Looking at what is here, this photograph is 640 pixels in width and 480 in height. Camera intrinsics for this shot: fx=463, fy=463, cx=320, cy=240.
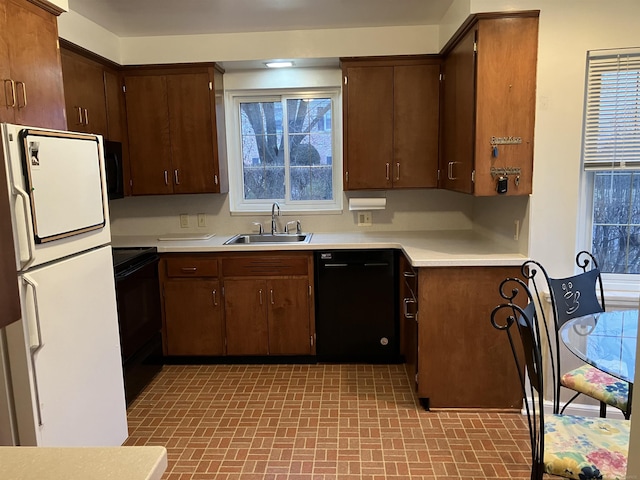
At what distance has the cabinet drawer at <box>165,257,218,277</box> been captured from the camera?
341 centimetres

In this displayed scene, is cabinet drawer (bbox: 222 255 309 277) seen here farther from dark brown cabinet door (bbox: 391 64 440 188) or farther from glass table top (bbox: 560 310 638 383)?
glass table top (bbox: 560 310 638 383)

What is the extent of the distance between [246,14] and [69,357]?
2.36m

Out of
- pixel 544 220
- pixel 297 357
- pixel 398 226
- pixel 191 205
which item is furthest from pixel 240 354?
pixel 544 220

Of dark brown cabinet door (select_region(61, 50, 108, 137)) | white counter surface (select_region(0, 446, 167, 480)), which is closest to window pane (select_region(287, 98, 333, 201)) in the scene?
dark brown cabinet door (select_region(61, 50, 108, 137))

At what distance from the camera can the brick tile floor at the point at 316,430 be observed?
2271 mm

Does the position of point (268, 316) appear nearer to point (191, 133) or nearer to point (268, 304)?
point (268, 304)

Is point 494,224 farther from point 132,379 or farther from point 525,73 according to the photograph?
point 132,379

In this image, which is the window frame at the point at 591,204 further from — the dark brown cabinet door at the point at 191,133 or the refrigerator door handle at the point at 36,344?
the refrigerator door handle at the point at 36,344

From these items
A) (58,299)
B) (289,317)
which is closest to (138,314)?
(289,317)

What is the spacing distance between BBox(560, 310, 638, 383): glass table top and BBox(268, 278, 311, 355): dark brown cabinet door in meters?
1.84

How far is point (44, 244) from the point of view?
1.79 metres

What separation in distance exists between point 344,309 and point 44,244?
2089mm

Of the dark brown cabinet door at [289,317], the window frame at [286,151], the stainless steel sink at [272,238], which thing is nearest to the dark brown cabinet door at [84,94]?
the window frame at [286,151]

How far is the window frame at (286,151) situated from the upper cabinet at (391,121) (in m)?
0.44
